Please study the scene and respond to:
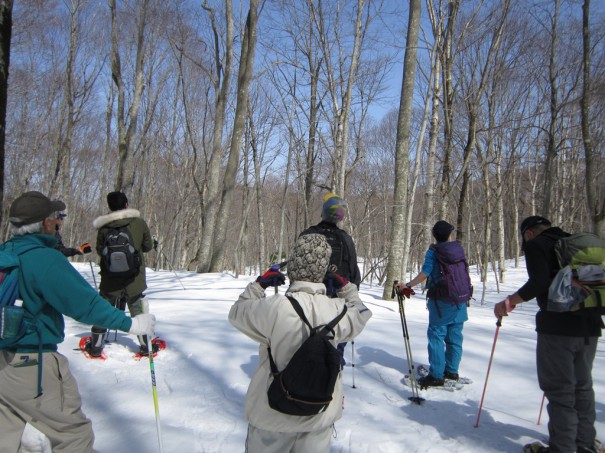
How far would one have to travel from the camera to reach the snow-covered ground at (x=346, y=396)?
313cm

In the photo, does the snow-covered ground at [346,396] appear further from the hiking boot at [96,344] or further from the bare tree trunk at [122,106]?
the bare tree trunk at [122,106]

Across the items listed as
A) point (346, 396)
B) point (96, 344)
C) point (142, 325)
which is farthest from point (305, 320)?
point (96, 344)

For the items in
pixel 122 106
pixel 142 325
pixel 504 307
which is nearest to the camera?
pixel 142 325

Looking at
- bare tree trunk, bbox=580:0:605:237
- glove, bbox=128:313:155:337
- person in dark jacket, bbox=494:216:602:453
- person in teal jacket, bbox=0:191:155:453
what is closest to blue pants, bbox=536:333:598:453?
person in dark jacket, bbox=494:216:602:453

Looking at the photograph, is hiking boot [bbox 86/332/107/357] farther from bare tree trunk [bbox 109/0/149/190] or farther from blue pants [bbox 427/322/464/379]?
bare tree trunk [bbox 109/0/149/190]

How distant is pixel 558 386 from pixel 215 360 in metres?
3.45

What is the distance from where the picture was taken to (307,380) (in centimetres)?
187

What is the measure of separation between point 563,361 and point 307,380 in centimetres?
215

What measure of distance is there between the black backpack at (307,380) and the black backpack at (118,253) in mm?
3072

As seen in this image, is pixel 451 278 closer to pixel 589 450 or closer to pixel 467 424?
pixel 467 424

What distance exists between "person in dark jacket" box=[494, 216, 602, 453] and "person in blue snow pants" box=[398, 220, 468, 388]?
1.27m

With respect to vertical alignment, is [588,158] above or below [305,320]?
above

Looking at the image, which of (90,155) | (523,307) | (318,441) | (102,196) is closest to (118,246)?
(318,441)

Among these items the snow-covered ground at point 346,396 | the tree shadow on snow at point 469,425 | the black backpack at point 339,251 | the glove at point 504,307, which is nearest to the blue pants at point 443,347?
the snow-covered ground at point 346,396
